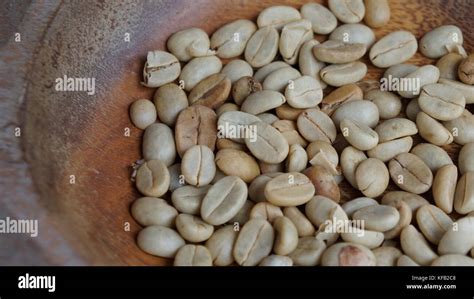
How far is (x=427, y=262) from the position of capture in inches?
32.2

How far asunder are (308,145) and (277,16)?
0.23m

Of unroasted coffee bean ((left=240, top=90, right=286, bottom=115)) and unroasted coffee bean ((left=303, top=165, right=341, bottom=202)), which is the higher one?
unroasted coffee bean ((left=240, top=90, right=286, bottom=115))

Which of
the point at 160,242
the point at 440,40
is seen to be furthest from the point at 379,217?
the point at 440,40

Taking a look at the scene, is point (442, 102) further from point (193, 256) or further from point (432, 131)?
point (193, 256)

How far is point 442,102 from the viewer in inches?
37.9

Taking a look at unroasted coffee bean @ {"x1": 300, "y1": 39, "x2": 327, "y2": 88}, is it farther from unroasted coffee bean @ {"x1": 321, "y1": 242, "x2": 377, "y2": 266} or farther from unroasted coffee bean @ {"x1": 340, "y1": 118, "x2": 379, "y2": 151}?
unroasted coffee bean @ {"x1": 321, "y1": 242, "x2": 377, "y2": 266}

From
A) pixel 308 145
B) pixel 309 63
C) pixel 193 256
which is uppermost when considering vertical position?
pixel 309 63

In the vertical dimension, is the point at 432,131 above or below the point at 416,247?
above

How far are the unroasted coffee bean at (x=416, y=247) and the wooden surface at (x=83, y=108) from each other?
4.7 inches

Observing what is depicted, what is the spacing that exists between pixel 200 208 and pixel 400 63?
0.41 metres

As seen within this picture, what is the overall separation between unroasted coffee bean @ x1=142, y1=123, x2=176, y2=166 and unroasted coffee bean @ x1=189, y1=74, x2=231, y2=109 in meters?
0.07

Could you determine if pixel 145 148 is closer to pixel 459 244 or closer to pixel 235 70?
pixel 235 70

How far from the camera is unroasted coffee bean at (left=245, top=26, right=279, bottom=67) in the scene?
104 cm

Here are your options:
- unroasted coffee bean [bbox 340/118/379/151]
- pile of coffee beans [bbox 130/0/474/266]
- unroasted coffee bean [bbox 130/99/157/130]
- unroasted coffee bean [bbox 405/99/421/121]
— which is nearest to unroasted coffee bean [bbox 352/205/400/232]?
pile of coffee beans [bbox 130/0/474/266]
